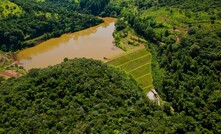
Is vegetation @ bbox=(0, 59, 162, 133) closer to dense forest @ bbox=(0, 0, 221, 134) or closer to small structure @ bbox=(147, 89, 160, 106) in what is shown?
dense forest @ bbox=(0, 0, 221, 134)

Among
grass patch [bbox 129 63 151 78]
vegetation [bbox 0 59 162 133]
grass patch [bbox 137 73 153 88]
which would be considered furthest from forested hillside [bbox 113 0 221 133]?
vegetation [bbox 0 59 162 133]

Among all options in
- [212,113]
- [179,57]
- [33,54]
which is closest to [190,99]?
[212,113]

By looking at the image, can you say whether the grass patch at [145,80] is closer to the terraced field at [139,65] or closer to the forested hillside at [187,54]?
the terraced field at [139,65]

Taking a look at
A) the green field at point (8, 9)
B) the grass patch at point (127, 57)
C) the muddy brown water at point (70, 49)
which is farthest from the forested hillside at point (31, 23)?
the grass patch at point (127, 57)

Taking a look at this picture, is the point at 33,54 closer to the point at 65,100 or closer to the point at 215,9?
the point at 65,100

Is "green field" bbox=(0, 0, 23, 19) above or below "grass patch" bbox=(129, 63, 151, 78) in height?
above

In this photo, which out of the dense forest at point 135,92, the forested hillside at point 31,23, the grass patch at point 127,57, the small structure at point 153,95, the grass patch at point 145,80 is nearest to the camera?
the dense forest at point 135,92
